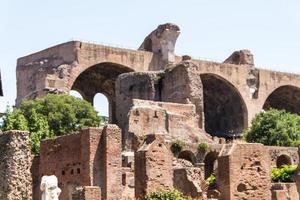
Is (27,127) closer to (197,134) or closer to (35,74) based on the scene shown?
(197,134)

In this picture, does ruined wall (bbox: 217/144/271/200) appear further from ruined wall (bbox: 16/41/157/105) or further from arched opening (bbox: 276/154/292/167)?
ruined wall (bbox: 16/41/157/105)

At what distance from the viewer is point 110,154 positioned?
23.0 meters

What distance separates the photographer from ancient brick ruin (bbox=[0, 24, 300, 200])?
733 inches

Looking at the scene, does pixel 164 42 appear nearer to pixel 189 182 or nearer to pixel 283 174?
pixel 283 174

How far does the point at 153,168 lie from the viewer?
823 inches

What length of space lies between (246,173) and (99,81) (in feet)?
136

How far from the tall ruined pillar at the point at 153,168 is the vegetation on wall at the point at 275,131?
26640 millimetres

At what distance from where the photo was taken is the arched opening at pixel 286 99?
6581 centimetres

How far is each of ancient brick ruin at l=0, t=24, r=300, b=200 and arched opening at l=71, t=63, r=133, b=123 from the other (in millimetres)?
74

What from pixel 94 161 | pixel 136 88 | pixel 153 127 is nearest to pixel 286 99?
pixel 136 88

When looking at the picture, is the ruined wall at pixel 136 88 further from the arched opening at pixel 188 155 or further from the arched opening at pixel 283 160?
the arched opening at pixel 283 160

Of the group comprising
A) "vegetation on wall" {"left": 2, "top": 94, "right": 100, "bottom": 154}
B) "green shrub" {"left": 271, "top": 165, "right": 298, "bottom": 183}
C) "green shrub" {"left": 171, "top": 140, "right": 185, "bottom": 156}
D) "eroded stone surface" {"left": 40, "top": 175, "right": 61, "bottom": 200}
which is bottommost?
"eroded stone surface" {"left": 40, "top": 175, "right": 61, "bottom": 200}

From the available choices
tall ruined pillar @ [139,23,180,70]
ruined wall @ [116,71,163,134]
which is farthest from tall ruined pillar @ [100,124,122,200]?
tall ruined pillar @ [139,23,180,70]

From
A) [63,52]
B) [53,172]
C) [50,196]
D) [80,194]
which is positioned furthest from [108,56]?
[50,196]
